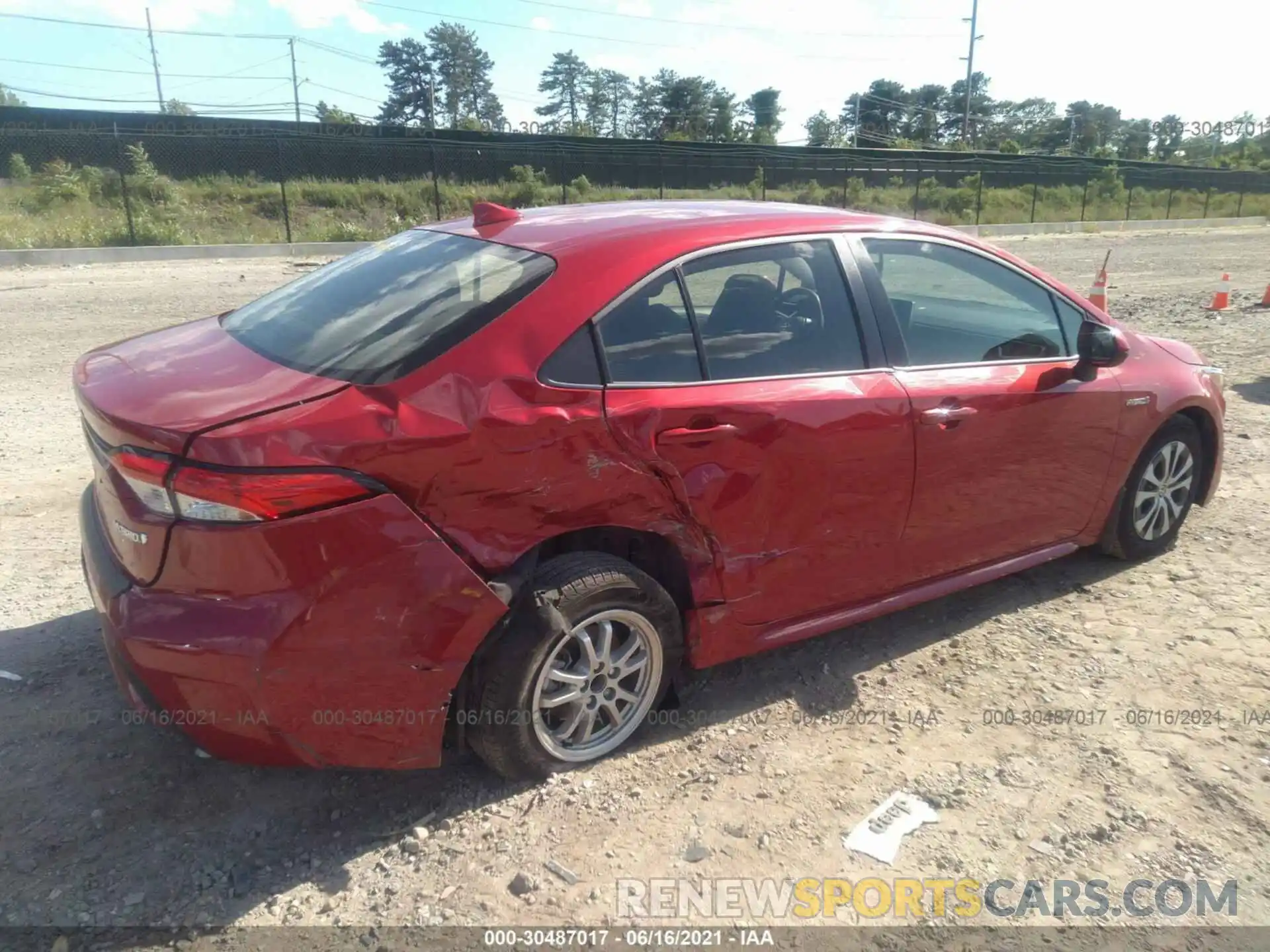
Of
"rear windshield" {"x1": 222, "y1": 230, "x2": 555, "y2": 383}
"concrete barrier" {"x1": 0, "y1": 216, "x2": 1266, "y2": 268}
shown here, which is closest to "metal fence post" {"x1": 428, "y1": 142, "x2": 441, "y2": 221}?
"concrete barrier" {"x1": 0, "y1": 216, "x2": 1266, "y2": 268}

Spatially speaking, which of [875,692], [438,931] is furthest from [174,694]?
[875,692]

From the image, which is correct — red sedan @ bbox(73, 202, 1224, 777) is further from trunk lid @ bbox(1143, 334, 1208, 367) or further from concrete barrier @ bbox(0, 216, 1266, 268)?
concrete barrier @ bbox(0, 216, 1266, 268)

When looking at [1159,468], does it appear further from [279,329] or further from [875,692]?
[279,329]

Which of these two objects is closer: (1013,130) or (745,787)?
(745,787)

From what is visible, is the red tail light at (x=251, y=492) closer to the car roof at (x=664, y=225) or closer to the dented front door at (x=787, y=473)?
the dented front door at (x=787, y=473)

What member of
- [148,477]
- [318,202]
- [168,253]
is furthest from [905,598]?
[318,202]

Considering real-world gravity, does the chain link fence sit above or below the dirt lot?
above

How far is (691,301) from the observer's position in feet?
9.96

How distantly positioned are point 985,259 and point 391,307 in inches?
95.2

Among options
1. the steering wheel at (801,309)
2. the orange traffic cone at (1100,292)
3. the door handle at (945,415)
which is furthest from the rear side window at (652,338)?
the orange traffic cone at (1100,292)

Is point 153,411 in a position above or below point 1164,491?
above

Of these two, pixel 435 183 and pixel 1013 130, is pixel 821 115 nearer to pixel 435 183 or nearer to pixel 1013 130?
pixel 1013 130

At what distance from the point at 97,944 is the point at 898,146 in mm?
53822

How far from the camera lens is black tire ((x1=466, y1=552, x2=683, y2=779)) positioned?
2.69 metres
